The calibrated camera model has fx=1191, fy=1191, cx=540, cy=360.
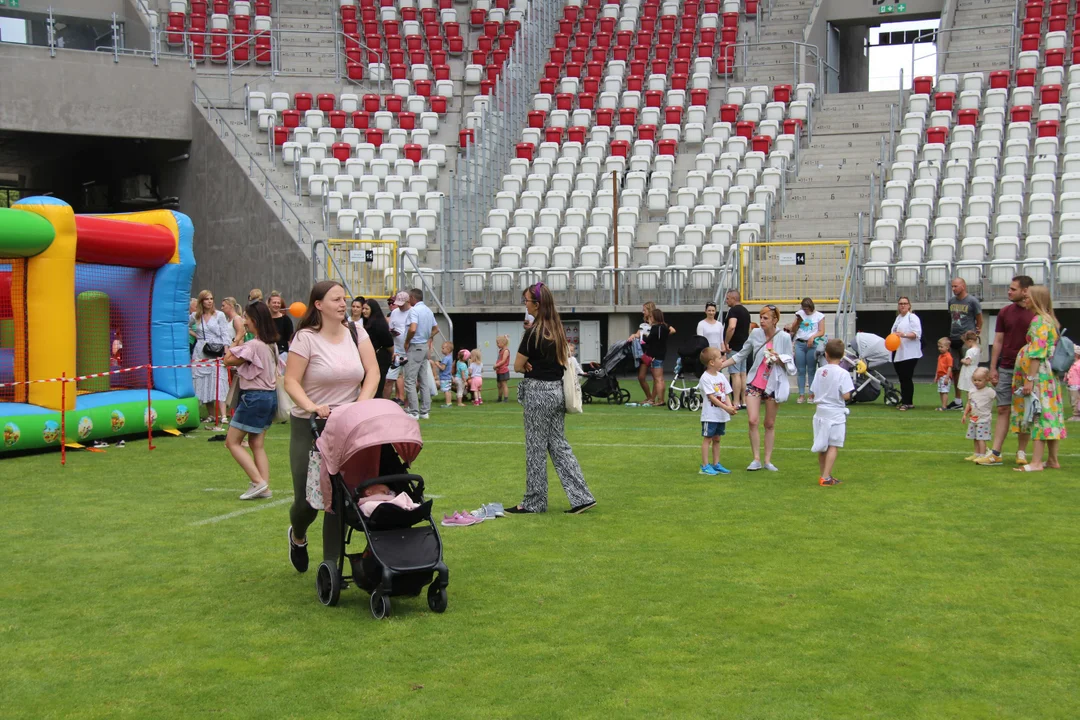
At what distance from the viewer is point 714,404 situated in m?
10.9

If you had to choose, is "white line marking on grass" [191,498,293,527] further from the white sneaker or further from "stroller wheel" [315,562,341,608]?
"stroller wheel" [315,562,341,608]

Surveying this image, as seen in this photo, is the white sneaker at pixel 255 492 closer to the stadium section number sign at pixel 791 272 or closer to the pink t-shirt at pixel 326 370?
the pink t-shirt at pixel 326 370

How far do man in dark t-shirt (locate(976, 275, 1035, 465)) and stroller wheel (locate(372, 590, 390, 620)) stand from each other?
709 cm

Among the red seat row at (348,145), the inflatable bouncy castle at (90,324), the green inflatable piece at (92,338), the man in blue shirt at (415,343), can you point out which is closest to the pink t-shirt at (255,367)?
the inflatable bouncy castle at (90,324)

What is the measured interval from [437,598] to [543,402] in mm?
2873

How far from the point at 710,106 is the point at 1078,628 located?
82.9ft

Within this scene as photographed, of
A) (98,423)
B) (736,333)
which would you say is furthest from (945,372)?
(98,423)

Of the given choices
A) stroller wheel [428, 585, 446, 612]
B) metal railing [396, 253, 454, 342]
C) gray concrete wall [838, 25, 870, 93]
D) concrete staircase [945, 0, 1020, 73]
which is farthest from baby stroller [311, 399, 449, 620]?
gray concrete wall [838, 25, 870, 93]

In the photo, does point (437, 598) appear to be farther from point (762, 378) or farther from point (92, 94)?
point (92, 94)

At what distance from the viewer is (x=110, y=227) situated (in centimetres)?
1380

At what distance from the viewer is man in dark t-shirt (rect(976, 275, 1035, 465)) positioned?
11.0m

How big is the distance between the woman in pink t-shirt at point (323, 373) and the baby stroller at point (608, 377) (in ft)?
38.5

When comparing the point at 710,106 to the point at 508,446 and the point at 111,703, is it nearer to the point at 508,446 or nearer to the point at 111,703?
the point at 508,446

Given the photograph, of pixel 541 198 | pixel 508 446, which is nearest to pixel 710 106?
pixel 541 198
